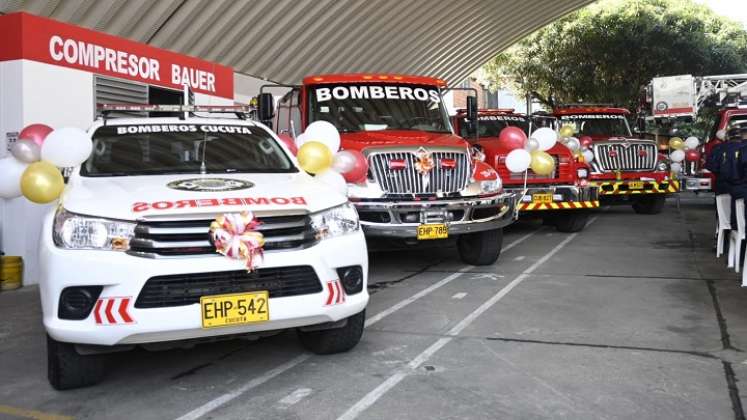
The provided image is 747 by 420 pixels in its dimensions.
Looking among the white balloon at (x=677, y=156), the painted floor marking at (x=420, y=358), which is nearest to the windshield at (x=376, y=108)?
the painted floor marking at (x=420, y=358)

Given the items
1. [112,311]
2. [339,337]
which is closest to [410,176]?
[339,337]

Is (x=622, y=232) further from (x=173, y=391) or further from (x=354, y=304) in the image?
(x=173, y=391)

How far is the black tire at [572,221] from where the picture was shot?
1191 centimetres

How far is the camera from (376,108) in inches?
347

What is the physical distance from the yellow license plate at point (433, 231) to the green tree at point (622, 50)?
75.9 ft

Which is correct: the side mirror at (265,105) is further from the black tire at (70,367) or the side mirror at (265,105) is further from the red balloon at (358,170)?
the black tire at (70,367)

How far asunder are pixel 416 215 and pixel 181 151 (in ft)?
9.64

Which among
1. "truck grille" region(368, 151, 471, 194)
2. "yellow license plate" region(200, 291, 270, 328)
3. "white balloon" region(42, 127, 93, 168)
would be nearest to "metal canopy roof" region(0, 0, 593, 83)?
"white balloon" region(42, 127, 93, 168)

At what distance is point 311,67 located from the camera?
20.6 meters

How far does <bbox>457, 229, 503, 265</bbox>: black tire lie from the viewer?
848 centimetres

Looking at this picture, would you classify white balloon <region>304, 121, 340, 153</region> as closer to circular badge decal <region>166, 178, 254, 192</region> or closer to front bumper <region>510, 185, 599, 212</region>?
circular badge decal <region>166, 178, 254, 192</region>

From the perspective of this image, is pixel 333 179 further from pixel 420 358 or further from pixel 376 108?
pixel 376 108

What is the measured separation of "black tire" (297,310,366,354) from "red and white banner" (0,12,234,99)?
5.09m

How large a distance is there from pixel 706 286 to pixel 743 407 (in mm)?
3623
